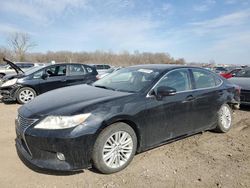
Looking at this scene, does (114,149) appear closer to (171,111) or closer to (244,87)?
(171,111)

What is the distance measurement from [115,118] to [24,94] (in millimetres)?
6552

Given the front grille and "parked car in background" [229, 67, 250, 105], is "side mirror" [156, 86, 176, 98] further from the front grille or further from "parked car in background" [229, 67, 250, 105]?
"parked car in background" [229, 67, 250, 105]

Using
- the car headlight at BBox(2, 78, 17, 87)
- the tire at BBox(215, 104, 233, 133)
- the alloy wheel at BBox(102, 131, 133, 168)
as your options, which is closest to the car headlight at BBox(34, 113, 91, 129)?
the alloy wheel at BBox(102, 131, 133, 168)

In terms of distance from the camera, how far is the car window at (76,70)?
10.1 meters

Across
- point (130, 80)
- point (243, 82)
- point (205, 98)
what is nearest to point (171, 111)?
point (130, 80)

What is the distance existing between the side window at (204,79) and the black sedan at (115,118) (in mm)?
28

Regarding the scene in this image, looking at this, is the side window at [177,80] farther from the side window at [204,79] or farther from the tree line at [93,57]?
the tree line at [93,57]

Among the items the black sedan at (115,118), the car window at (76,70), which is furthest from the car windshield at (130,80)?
the car window at (76,70)

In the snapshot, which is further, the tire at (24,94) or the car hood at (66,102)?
the tire at (24,94)

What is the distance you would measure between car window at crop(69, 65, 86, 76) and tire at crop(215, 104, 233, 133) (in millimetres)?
6149

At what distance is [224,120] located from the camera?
18.4ft

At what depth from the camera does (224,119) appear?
560cm

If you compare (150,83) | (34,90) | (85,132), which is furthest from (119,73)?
(34,90)

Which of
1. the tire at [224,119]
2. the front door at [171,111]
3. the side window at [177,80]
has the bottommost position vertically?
the tire at [224,119]
